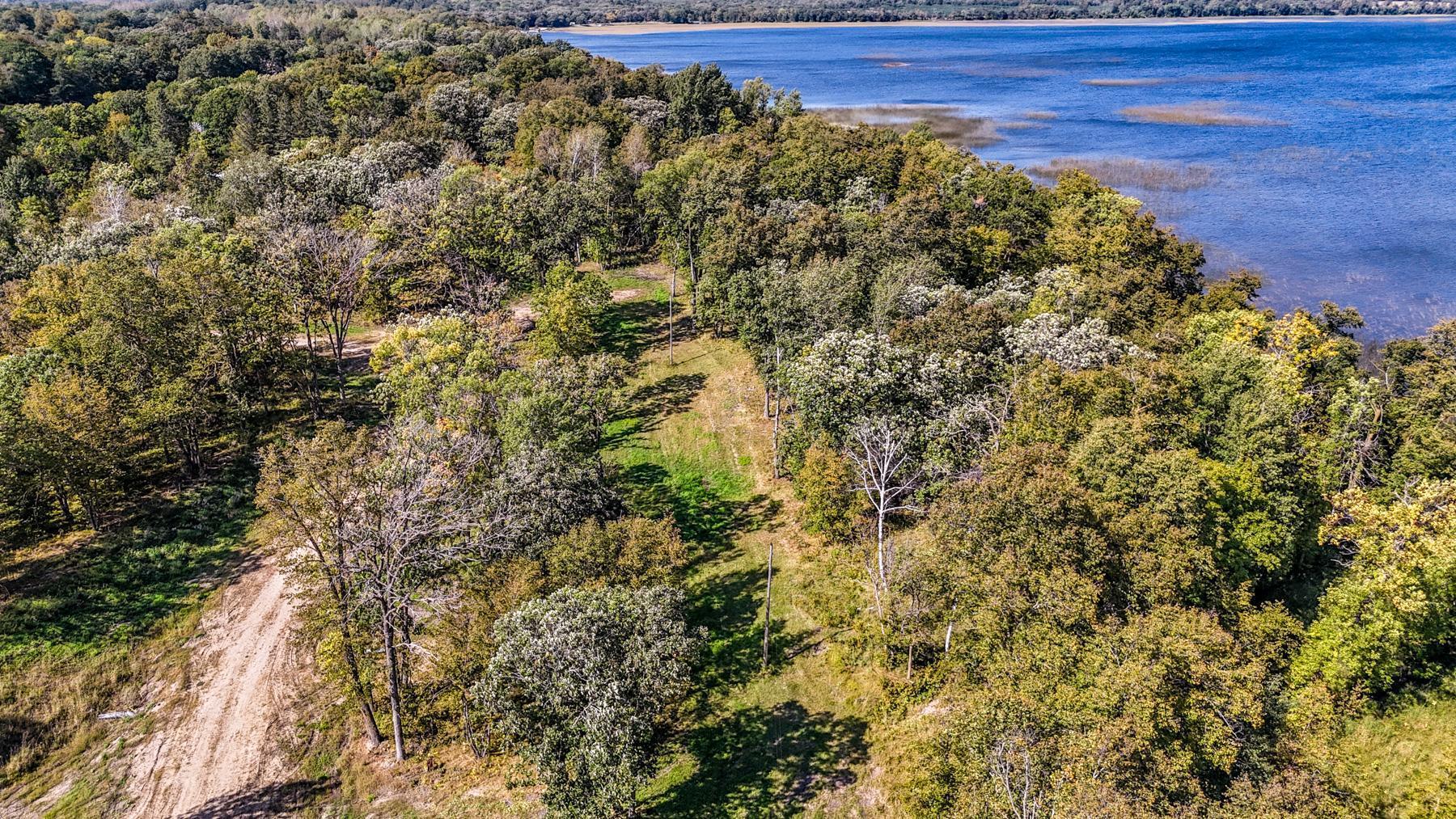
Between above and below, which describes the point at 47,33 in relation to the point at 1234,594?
above

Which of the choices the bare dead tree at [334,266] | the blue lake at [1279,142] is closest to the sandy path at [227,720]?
the bare dead tree at [334,266]

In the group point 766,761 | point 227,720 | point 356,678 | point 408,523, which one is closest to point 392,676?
point 356,678

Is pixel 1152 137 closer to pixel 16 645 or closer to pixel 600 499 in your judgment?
pixel 600 499

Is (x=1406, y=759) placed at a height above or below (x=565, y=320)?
below

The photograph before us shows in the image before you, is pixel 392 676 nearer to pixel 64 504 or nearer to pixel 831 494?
pixel 831 494

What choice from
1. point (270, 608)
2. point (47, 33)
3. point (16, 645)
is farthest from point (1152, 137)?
point (47, 33)

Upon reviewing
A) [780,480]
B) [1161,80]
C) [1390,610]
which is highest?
[1161,80]

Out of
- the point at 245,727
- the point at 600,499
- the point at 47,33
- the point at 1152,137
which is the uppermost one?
the point at 47,33
